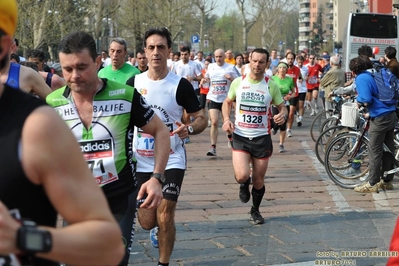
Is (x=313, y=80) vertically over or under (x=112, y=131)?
under

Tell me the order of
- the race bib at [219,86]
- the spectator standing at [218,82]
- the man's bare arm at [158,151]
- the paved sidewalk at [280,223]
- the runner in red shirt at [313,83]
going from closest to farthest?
the man's bare arm at [158,151] → the paved sidewalk at [280,223] → the spectator standing at [218,82] → the race bib at [219,86] → the runner in red shirt at [313,83]

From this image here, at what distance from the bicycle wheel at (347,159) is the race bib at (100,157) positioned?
21.4 feet

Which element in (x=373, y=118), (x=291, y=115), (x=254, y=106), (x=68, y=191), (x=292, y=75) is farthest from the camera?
(x=292, y=75)

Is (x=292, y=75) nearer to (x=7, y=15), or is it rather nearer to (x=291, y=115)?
(x=291, y=115)

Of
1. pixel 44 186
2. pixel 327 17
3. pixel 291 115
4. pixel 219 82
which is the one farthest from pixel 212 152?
pixel 327 17

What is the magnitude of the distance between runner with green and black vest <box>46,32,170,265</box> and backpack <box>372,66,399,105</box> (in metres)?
6.03

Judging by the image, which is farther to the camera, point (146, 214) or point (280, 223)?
point (280, 223)

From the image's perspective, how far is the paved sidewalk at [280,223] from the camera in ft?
21.3

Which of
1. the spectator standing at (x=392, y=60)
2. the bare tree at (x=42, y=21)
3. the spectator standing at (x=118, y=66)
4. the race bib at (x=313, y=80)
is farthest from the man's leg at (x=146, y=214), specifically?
the bare tree at (x=42, y=21)

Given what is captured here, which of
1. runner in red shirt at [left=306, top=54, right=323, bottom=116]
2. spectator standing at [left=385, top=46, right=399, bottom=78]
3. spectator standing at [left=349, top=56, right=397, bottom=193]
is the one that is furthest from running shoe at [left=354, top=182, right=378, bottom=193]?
runner in red shirt at [left=306, top=54, right=323, bottom=116]

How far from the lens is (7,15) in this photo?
1894 millimetres

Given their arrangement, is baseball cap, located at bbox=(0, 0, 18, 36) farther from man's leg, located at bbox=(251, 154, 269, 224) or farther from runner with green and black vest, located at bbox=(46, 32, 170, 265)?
man's leg, located at bbox=(251, 154, 269, 224)

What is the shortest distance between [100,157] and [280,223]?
12.9 ft

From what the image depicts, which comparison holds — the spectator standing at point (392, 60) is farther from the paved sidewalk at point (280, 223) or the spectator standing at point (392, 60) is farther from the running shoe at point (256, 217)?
the running shoe at point (256, 217)
